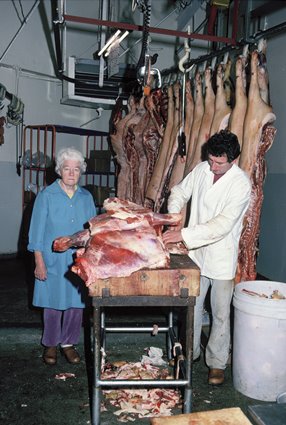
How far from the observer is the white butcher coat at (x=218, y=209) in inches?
131

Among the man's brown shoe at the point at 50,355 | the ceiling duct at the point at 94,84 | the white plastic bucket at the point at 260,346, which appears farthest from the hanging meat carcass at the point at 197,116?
the ceiling duct at the point at 94,84

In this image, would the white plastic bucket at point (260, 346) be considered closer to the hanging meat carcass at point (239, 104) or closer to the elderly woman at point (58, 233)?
the elderly woman at point (58, 233)

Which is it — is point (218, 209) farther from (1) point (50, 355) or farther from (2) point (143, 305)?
(1) point (50, 355)

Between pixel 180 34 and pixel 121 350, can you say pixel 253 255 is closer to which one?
pixel 121 350

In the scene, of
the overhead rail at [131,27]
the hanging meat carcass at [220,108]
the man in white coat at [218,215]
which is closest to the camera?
the man in white coat at [218,215]

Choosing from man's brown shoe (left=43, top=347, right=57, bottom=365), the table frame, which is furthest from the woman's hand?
the table frame

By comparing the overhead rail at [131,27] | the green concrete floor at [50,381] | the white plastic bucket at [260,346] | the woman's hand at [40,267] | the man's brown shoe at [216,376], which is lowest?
the green concrete floor at [50,381]

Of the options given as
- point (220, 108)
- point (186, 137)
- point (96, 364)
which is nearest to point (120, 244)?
point (96, 364)

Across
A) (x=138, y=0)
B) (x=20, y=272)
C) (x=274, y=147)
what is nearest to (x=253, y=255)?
(x=138, y=0)

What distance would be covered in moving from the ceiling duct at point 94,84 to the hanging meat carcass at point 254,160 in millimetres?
4062

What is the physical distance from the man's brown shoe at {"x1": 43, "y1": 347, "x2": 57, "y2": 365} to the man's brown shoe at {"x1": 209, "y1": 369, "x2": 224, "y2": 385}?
1.52m

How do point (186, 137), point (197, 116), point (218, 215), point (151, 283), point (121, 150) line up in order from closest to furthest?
point (151, 283) < point (218, 215) < point (197, 116) < point (186, 137) < point (121, 150)

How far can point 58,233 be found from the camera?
391 cm

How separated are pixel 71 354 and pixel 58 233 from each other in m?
1.24
